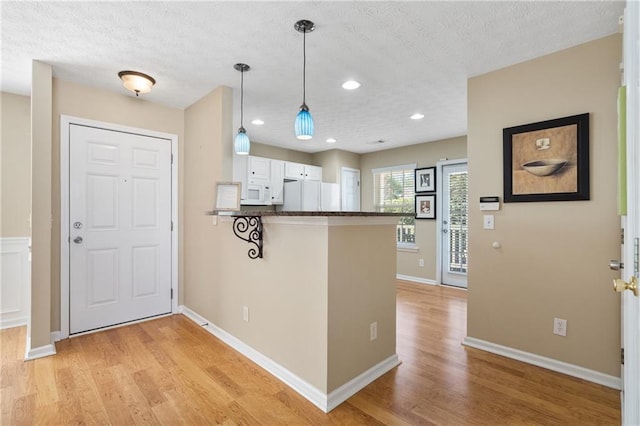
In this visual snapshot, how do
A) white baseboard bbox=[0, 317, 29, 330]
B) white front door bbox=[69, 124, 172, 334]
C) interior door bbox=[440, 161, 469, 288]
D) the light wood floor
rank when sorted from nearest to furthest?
the light wood floor → white front door bbox=[69, 124, 172, 334] → white baseboard bbox=[0, 317, 29, 330] → interior door bbox=[440, 161, 469, 288]

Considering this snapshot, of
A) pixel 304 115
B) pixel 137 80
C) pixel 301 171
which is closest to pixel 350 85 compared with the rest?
pixel 304 115

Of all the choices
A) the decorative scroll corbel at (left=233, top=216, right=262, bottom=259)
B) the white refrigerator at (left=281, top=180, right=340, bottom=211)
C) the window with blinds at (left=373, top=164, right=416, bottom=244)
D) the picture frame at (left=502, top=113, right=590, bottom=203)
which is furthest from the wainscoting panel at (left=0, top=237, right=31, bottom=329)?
the window with blinds at (left=373, top=164, right=416, bottom=244)

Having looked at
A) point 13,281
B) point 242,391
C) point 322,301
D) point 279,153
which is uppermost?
point 279,153

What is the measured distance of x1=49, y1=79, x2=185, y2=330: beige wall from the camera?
2.91 meters

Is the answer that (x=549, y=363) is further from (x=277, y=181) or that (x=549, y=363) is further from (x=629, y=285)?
(x=277, y=181)

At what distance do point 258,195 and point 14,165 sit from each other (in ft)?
9.13

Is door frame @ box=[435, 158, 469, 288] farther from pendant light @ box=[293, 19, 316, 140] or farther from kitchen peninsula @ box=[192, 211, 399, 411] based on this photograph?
pendant light @ box=[293, 19, 316, 140]

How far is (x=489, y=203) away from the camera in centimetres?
269

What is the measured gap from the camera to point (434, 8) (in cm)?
189

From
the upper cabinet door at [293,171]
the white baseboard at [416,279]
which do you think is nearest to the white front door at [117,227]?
the upper cabinet door at [293,171]

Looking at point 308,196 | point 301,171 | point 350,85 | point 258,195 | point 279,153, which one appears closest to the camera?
point 350,85

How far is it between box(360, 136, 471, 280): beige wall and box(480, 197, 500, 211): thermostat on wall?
2.52 meters

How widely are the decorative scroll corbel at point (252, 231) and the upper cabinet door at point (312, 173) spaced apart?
3232 mm

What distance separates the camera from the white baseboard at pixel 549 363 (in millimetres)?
2137
